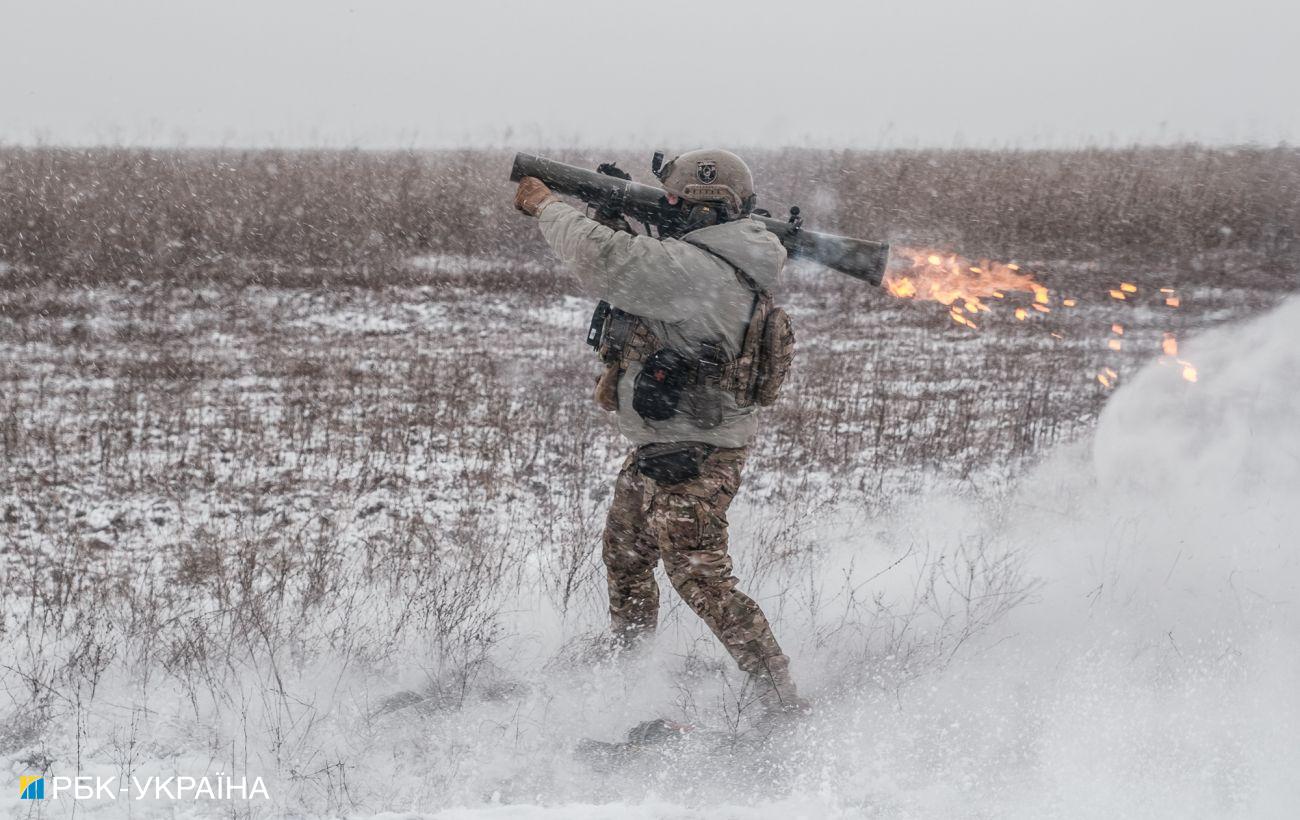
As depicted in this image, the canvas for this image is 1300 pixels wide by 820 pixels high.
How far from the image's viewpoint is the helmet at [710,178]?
2.89 meters

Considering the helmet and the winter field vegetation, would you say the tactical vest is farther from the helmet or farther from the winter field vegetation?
the winter field vegetation

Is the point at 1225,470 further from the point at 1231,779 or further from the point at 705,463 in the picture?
the point at 705,463

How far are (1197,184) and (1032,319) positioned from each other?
7269mm

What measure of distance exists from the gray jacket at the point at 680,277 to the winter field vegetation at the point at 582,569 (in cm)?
110

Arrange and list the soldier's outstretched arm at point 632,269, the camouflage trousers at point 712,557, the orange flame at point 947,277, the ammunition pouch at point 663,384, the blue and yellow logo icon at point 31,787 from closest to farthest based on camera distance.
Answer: the blue and yellow logo icon at point 31,787
the soldier's outstretched arm at point 632,269
the ammunition pouch at point 663,384
the camouflage trousers at point 712,557
the orange flame at point 947,277

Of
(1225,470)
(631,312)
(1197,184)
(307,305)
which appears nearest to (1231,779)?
(631,312)

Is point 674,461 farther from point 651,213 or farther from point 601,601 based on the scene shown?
point 601,601

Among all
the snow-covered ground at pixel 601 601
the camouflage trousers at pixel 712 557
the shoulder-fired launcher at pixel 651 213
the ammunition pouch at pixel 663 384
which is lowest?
the snow-covered ground at pixel 601 601

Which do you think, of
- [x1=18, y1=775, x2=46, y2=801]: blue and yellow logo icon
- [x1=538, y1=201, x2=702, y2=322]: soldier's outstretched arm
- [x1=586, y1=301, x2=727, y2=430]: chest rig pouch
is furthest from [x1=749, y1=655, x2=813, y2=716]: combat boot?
[x1=18, y1=775, x2=46, y2=801]: blue and yellow logo icon

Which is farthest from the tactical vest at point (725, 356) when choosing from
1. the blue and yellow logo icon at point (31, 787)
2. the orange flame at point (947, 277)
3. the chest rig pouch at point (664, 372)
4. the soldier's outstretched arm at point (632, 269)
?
Result: the blue and yellow logo icon at point (31, 787)

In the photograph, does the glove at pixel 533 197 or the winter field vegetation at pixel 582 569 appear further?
the glove at pixel 533 197

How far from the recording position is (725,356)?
9.53 feet

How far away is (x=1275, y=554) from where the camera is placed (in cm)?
414

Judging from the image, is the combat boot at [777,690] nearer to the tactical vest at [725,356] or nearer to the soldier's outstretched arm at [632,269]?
the tactical vest at [725,356]
